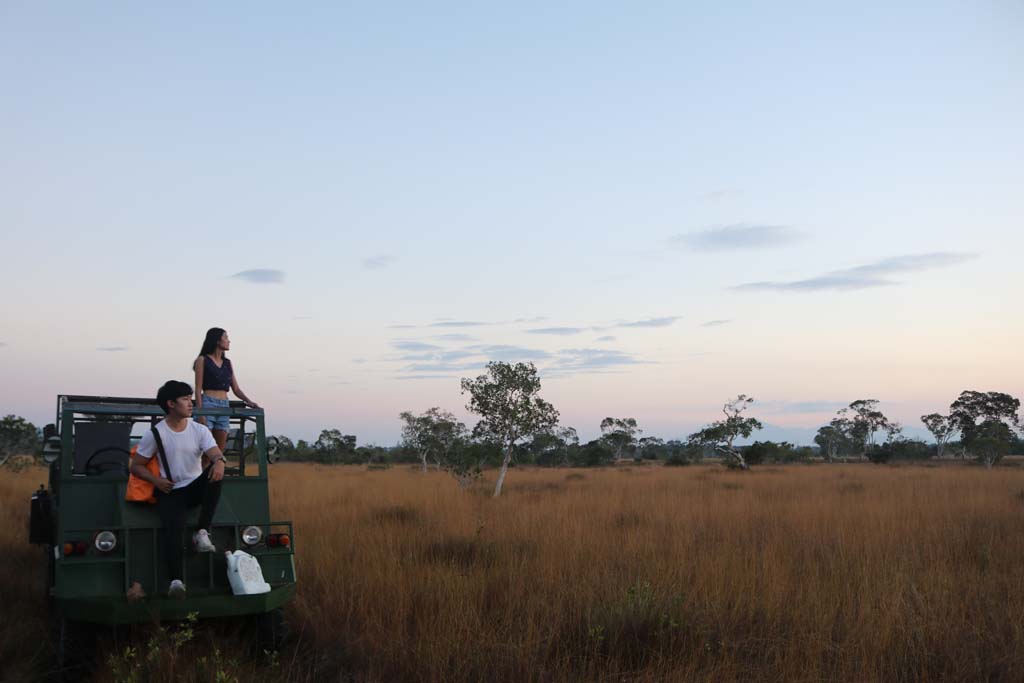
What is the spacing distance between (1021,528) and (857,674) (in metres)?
8.66

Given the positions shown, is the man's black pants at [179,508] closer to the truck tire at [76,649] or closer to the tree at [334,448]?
the truck tire at [76,649]

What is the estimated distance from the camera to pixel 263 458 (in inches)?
270

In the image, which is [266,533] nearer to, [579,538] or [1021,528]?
[579,538]

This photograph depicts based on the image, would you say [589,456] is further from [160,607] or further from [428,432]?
[160,607]

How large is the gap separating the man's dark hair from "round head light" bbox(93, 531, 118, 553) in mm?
965

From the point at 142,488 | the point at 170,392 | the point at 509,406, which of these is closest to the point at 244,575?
the point at 142,488

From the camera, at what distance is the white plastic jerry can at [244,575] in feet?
18.3

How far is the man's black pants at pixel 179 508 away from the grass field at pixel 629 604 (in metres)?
0.66

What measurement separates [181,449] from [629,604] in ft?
12.1

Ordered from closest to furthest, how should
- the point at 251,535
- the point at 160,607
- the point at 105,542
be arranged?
the point at 160,607 < the point at 105,542 < the point at 251,535

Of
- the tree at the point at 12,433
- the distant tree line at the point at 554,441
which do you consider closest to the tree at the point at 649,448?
the distant tree line at the point at 554,441

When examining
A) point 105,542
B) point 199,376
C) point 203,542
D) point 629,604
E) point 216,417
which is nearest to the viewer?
point 105,542

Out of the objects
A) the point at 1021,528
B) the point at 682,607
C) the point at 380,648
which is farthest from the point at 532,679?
the point at 1021,528

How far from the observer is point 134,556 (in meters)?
5.71
